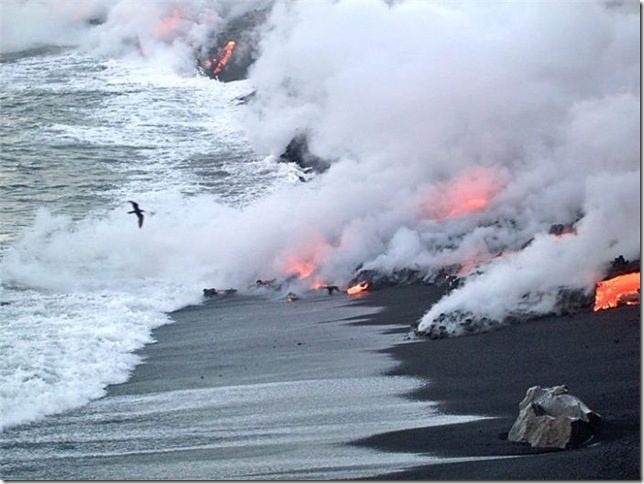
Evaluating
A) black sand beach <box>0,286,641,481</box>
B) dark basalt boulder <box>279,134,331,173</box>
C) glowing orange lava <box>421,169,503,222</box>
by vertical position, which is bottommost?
black sand beach <box>0,286,641,481</box>

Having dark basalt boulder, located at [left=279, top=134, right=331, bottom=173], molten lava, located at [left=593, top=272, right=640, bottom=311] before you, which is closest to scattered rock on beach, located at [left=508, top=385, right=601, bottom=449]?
molten lava, located at [left=593, top=272, right=640, bottom=311]

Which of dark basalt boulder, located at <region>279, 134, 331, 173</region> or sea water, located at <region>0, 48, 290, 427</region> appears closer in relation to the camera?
sea water, located at <region>0, 48, 290, 427</region>

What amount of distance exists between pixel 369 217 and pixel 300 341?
895 centimetres

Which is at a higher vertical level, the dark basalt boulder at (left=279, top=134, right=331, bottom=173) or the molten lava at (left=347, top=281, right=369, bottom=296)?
the dark basalt boulder at (left=279, top=134, right=331, bottom=173)

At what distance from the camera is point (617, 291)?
18703mm

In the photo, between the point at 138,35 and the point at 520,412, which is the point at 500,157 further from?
the point at 138,35

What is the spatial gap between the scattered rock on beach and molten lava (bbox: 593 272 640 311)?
20.0 ft

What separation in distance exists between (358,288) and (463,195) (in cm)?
526

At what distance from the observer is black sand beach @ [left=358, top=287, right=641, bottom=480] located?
37.3 ft

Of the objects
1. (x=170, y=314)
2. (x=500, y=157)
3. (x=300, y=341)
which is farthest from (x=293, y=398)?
(x=500, y=157)

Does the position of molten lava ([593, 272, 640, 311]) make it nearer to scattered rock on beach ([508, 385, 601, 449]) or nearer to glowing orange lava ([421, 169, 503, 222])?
scattered rock on beach ([508, 385, 601, 449])

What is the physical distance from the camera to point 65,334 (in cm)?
2186

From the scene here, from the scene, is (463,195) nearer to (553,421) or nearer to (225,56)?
(553,421)

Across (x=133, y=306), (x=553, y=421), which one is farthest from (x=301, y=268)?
(x=553, y=421)
